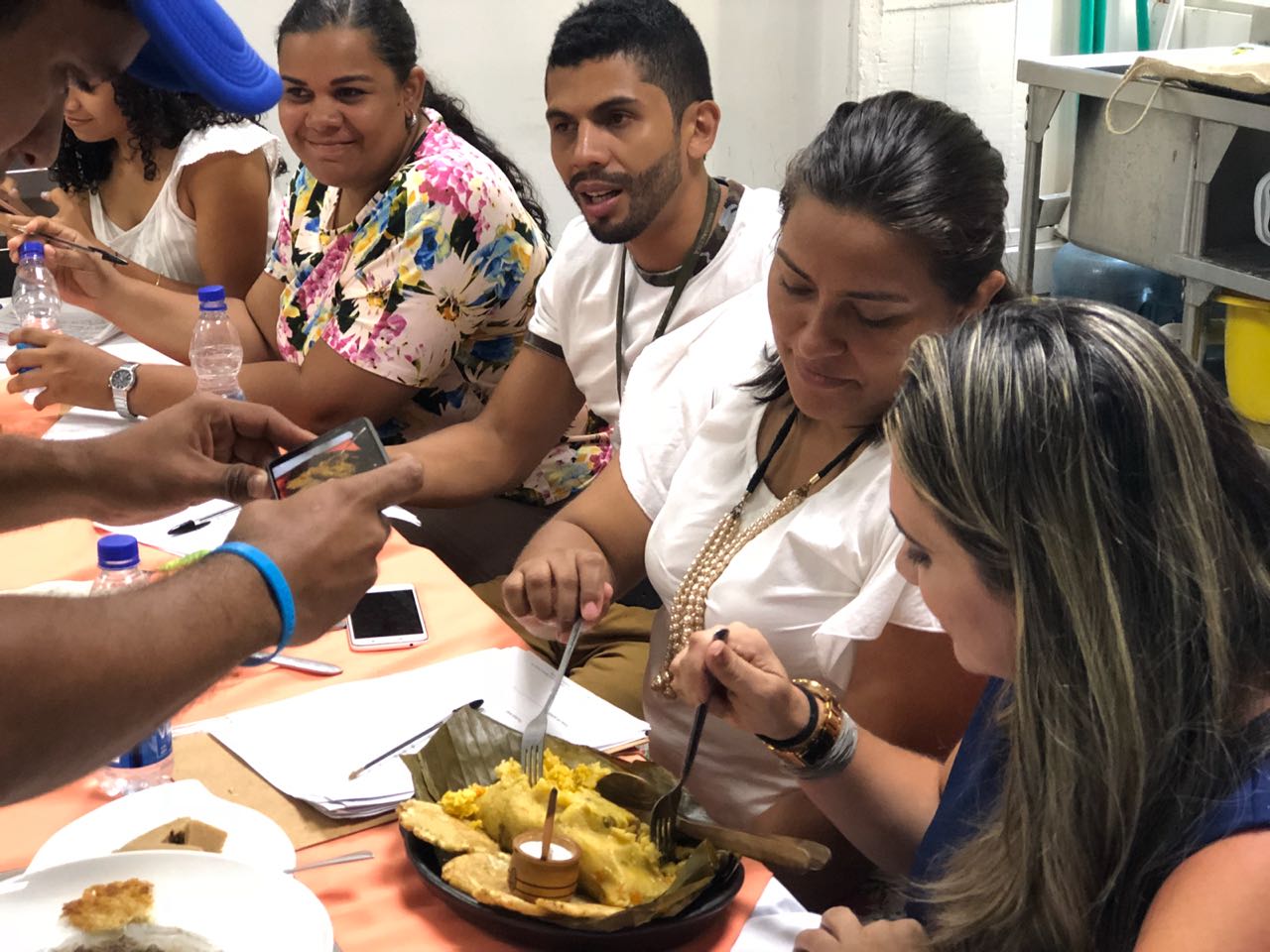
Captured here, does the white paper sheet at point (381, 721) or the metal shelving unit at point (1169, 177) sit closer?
the white paper sheet at point (381, 721)

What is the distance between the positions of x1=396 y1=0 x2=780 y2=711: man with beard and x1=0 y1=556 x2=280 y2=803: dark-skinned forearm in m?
1.11

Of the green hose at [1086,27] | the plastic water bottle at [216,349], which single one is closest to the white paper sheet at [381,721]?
the plastic water bottle at [216,349]

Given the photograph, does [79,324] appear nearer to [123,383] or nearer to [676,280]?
[123,383]

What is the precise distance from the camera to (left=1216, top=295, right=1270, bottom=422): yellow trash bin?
12.7ft

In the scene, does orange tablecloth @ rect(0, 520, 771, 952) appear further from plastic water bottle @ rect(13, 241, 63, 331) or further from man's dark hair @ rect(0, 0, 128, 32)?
plastic water bottle @ rect(13, 241, 63, 331)

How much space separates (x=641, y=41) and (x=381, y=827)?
1.47 m

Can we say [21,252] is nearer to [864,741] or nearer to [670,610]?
[670,610]

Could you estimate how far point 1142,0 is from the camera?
5.08m

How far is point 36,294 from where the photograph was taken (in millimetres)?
3111

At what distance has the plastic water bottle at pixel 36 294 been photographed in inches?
117

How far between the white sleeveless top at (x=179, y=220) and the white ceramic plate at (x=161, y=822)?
218 cm

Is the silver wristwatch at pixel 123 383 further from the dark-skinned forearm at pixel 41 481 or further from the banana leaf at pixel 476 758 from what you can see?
the banana leaf at pixel 476 758

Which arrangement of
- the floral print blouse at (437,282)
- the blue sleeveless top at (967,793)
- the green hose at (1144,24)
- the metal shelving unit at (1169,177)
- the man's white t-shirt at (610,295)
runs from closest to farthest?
the blue sleeveless top at (967,793) → the man's white t-shirt at (610,295) → the floral print blouse at (437,282) → the metal shelving unit at (1169,177) → the green hose at (1144,24)

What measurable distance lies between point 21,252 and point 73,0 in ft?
6.81
